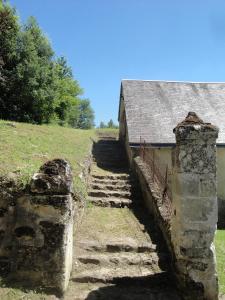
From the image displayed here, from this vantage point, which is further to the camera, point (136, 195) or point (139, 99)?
point (139, 99)

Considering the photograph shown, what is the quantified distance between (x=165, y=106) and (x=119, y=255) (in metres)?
12.8

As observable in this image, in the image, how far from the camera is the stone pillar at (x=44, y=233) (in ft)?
17.5

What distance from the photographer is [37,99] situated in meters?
20.8

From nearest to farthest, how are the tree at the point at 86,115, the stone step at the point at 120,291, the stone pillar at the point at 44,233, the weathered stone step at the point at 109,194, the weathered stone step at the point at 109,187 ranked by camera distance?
1. the stone pillar at the point at 44,233
2. the stone step at the point at 120,291
3. the weathered stone step at the point at 109,194
4. the weathered stone step at the point at 109,187
5. the tree at the point at 86,115

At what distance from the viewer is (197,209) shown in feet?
19.3

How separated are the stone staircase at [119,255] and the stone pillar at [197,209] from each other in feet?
1.58

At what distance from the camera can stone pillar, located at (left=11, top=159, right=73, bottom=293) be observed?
5348 mm

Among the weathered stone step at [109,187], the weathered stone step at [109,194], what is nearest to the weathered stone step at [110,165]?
the weathered stone step at [109,187]

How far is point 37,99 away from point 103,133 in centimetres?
832

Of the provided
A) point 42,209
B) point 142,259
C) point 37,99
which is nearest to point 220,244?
point 142,259

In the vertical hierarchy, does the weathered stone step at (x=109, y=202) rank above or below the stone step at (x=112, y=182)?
below

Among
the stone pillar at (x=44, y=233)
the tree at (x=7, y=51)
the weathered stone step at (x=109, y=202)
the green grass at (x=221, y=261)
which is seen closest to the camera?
the stone pillar at (x=44, y=233)

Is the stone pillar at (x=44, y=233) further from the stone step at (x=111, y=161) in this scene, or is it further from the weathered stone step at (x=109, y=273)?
the stone step at (x=111, y=161)

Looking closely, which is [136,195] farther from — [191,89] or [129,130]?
[191,89]
